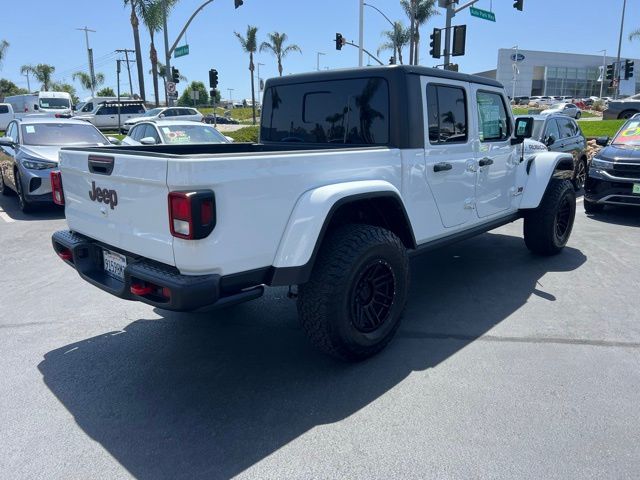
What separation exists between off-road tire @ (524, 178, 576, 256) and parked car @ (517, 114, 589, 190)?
330 centimetres

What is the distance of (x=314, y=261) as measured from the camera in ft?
10.4

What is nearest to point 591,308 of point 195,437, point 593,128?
point 195,437

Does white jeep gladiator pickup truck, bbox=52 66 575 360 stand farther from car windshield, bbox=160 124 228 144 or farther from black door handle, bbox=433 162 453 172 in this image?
car windshield, bbox=160 124 228 144

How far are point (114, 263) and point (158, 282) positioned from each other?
2.48ft

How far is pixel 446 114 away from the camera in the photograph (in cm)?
421

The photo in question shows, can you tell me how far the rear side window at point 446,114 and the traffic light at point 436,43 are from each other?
1450 cm

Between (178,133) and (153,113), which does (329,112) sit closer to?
(178,133)

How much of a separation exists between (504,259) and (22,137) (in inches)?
329

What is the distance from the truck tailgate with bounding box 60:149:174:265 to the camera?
2.79 m

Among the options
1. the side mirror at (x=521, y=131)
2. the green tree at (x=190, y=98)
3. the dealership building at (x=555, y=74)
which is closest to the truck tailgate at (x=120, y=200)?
the side mirror at (x=521, y=131)

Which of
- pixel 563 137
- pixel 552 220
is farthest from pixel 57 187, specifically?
pixel 563 137

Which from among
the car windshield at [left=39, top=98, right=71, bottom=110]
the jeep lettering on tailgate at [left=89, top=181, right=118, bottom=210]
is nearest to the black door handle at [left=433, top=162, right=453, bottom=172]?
the jeep lettering on tailgate at [left=89, top=181, right=118, bottom=210]

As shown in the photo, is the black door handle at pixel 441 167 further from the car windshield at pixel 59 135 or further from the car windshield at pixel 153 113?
the car windshield at pixel 153 113

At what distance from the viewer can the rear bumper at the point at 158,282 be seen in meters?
2.66
